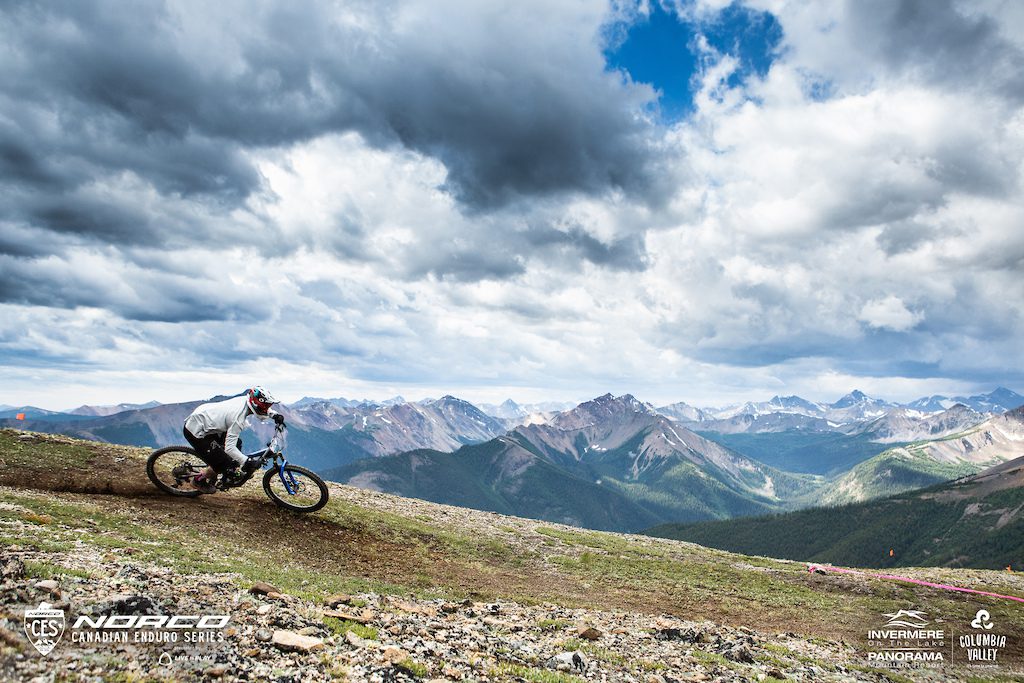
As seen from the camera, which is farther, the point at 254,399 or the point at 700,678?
the point at 254,399

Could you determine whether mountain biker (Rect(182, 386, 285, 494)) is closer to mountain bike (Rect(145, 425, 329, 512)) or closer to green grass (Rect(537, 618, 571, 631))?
mountain bike (Rect(145, 425, 329, 512))

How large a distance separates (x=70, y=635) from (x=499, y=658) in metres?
9.26

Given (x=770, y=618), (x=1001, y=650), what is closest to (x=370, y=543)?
(x=770, y=618)

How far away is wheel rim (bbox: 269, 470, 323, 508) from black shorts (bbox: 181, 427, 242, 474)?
301cm

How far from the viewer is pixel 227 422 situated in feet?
76.2

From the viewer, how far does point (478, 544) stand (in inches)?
1353

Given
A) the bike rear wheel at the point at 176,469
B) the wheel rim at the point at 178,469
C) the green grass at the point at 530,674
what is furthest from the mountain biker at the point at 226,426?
the green grass at the point at 530,674

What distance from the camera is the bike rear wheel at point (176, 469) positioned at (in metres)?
25.4

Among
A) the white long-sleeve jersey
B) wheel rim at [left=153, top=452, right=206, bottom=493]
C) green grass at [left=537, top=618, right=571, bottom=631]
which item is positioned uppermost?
the white long-sleeve jersey

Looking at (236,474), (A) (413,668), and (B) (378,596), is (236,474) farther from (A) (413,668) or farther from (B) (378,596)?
(A) (413,668)

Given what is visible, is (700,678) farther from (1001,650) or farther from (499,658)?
(1001,650)

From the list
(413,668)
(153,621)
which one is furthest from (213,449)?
(413,668)

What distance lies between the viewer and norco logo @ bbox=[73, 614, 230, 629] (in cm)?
1030

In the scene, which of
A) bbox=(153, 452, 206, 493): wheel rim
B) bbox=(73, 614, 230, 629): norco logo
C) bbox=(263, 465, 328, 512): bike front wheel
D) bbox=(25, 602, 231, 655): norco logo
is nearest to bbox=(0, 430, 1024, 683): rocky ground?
bbox=(25, 602, 231, 655): norco logo
